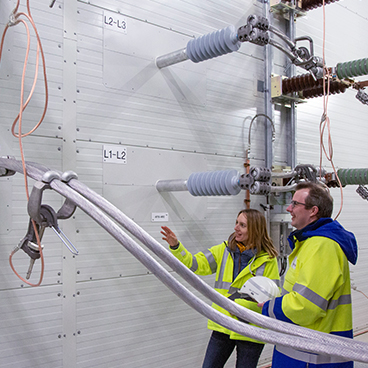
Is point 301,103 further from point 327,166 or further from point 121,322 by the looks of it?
point 121,322

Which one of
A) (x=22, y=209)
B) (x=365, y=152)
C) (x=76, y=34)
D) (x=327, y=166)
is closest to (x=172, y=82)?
(x=76, y=34)

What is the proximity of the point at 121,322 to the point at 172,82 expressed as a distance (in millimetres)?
2022

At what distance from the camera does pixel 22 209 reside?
260 centimetres

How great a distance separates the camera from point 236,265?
2949 mm

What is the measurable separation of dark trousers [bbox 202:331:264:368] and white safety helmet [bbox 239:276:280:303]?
43cm

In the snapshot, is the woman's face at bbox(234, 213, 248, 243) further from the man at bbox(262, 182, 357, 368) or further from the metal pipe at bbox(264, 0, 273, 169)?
the metal pipe at bbox(264, 0, 273, 169)

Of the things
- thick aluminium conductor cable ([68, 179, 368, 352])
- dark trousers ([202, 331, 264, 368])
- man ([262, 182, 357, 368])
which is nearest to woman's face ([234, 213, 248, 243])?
man ([262, 182, 357, 368])

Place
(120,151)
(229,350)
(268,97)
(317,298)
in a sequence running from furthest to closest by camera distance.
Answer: (268,97) → (120,151) → (229,350) → (317,298)

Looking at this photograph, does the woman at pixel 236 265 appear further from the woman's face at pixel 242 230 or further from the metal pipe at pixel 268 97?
the metal pipe at pixel 268 97

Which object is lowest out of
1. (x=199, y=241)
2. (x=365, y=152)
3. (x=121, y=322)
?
(x=121, y=322)

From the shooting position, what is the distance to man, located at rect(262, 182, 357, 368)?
7.08 feet

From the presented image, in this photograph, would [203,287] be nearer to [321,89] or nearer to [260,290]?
[260,290]

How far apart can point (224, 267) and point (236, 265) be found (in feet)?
0.30

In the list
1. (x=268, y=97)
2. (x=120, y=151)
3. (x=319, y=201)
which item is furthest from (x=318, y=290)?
(x=268, y=97)
